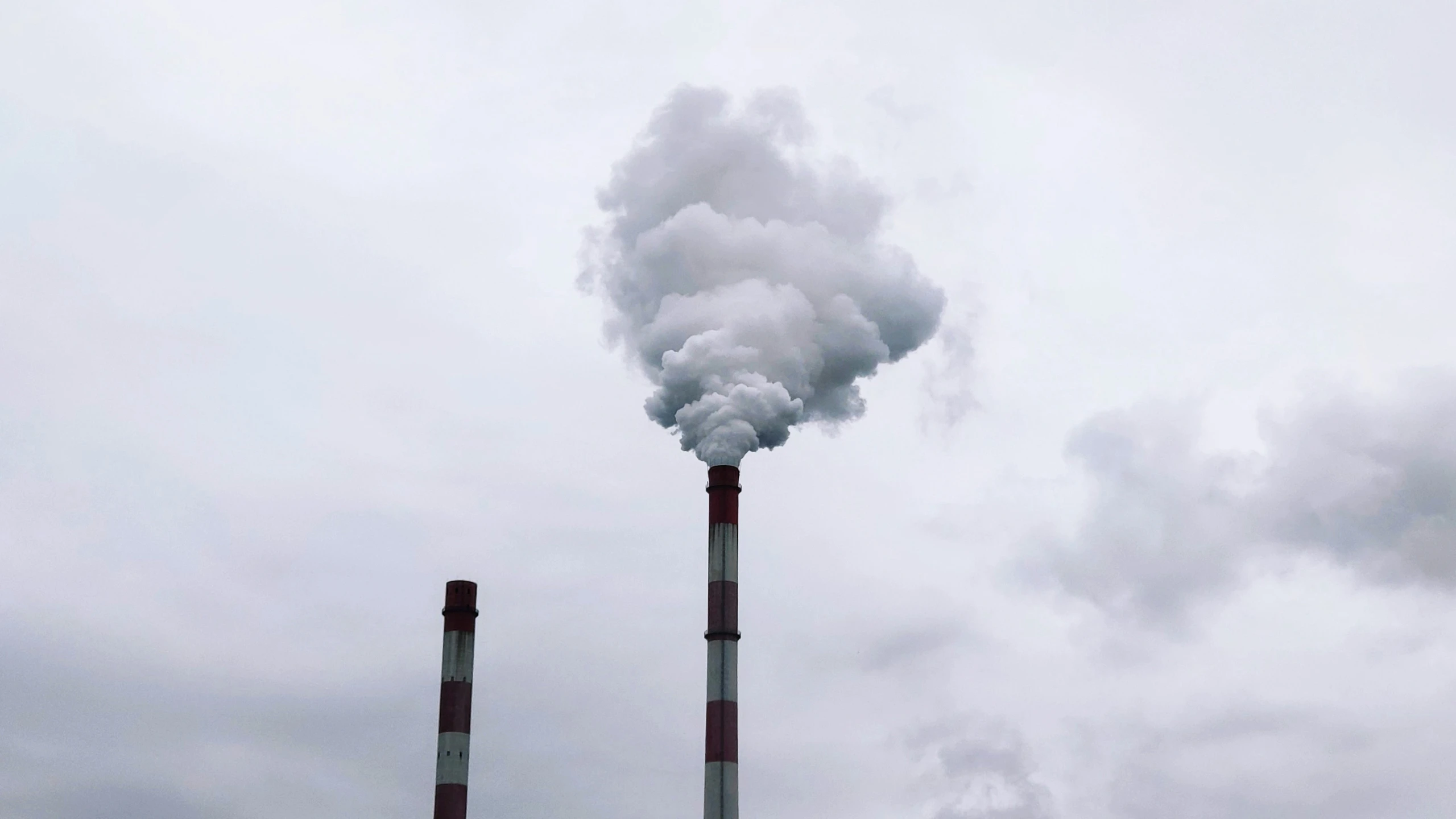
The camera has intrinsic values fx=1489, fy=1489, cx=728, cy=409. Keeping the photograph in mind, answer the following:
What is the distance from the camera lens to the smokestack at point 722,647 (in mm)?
35625

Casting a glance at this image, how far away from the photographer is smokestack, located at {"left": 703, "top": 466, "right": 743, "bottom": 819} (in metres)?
35.6

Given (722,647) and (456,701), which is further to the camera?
(456,701)

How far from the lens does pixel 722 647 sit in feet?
120

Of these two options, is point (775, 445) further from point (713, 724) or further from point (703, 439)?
point (713, 724)

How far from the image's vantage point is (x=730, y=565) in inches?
1464

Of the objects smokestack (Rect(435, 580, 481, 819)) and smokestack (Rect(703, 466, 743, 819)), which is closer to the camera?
smokestack (Rect(703, 466, 743, 819))

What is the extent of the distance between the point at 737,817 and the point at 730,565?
6.08 metres

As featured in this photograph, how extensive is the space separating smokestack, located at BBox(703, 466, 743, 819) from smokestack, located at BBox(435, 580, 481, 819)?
24.2ft

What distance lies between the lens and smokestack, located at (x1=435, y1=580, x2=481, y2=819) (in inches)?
1542

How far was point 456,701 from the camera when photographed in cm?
3978

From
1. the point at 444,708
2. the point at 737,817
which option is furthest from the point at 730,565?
the point at 444,708

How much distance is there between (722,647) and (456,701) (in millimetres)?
8075

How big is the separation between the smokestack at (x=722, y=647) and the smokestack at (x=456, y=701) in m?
7.39

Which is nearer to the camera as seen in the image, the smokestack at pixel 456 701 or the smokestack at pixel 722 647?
the smokestack at pixel 722 647
